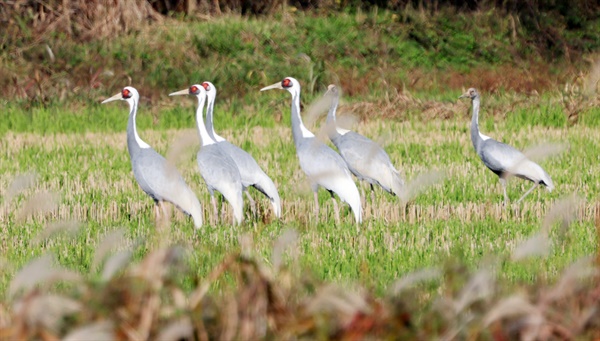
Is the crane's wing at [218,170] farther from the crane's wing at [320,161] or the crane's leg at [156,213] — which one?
the crane's wing at [320,161]

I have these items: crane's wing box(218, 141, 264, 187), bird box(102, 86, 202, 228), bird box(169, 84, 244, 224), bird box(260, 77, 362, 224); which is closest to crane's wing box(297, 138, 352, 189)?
bird box(260, 77, 362, 224)

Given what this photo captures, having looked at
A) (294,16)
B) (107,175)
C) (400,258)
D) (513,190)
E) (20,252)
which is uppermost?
(400,258)

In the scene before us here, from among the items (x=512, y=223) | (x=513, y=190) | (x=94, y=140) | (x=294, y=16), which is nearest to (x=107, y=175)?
(x=94, y=140)

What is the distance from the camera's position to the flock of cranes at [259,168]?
23.2ft

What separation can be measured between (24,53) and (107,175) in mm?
7487

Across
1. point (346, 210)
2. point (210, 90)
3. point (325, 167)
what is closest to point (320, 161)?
point (325, 167)

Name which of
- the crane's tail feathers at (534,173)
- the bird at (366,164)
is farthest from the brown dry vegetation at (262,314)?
the crane's tail feathers at (534,173)

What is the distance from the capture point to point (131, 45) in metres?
17.4

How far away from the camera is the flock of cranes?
23.2ft

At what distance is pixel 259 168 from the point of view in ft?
24.8

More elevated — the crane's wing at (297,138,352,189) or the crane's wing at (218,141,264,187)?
the crane's wing at (297,138,352,189)

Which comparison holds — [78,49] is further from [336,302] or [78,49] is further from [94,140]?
[336,302]

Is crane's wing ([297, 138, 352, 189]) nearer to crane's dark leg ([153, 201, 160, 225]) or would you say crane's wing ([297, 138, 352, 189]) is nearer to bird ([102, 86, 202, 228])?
bird ([102, 86, 202, 228])

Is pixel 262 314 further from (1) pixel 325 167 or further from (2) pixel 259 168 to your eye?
(2) pixel 259 168
